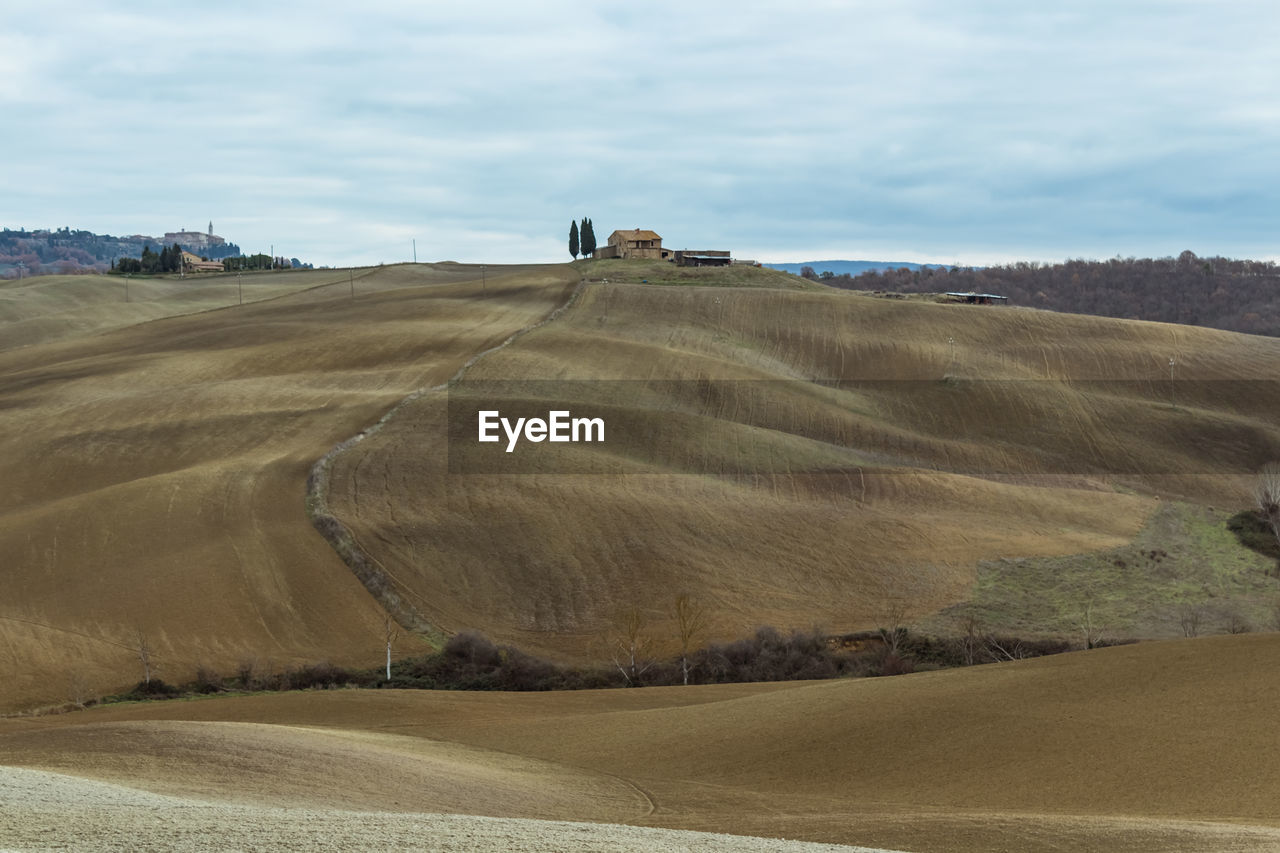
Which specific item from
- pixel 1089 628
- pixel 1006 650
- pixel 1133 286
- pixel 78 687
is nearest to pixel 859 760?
pixel 1006 650

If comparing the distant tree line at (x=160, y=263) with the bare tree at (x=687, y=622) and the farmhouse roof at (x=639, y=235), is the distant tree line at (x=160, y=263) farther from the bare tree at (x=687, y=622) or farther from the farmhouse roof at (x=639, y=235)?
the bare tree at (x=687, y=622)

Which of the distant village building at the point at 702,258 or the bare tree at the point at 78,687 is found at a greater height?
the distant village building at the point at 702,258

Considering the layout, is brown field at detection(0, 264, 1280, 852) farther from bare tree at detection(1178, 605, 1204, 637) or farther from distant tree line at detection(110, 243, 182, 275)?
distant tree line at detection(110, 243, 182, 275)

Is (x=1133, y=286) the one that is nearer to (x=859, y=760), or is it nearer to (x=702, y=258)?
(x=702, y=258)

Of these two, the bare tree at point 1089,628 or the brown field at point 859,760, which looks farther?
the bare tree at point 1089,628

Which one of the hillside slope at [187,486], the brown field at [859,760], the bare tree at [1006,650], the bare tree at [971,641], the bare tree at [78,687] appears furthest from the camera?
the bare tree at [971,641]

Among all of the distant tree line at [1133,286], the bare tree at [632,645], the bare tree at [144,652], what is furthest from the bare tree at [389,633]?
the distant tree line at [1133,286]

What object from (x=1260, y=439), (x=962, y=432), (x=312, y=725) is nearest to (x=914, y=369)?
(x=962, y=432)

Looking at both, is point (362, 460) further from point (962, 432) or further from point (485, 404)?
point (962, 432)
